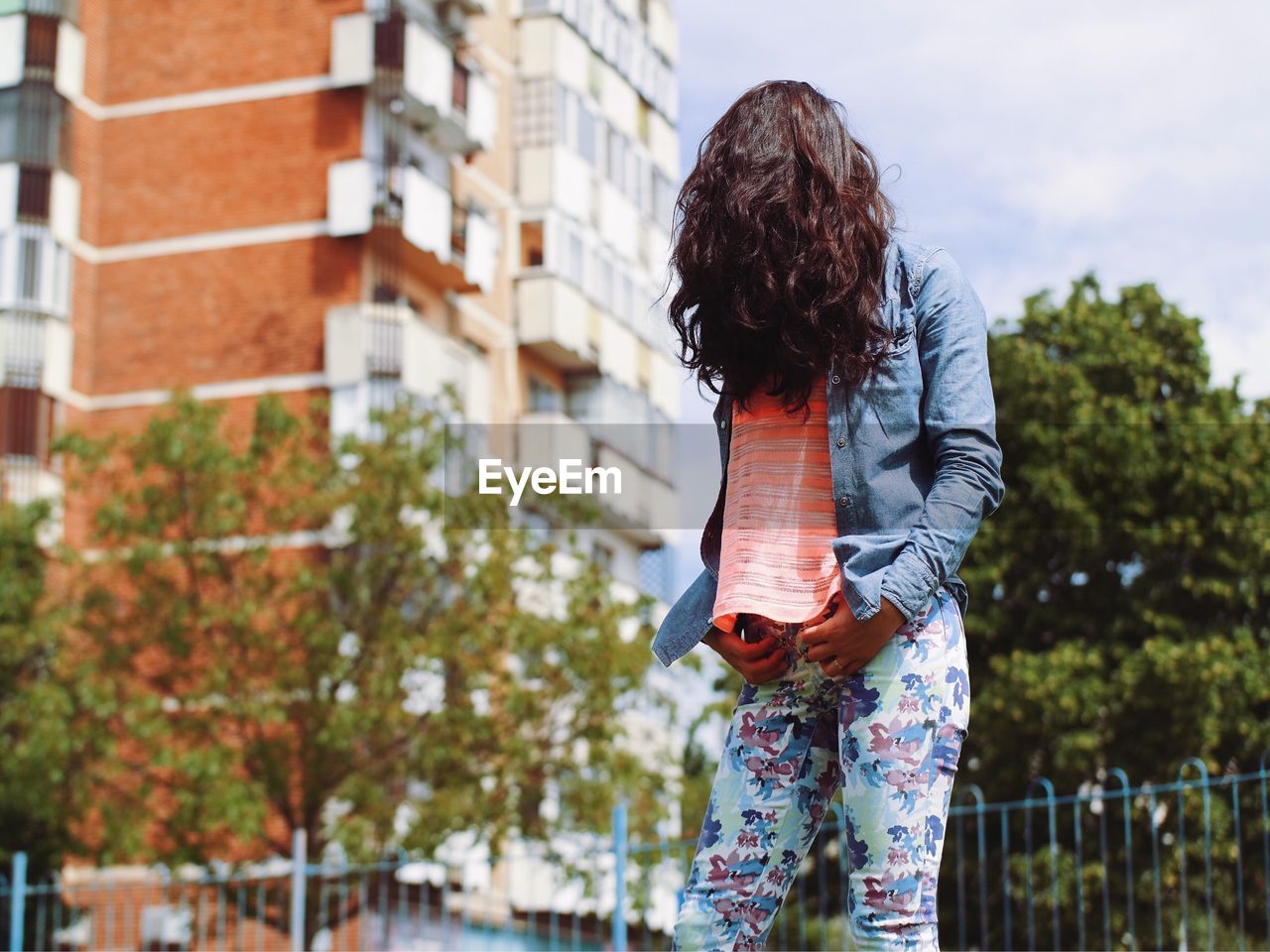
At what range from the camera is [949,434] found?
271 centimetres

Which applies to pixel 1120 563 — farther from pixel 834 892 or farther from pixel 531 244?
pixel 531 244

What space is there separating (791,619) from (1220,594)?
17124 millimetres

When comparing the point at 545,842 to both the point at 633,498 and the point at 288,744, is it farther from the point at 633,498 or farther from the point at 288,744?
the point at 633,498

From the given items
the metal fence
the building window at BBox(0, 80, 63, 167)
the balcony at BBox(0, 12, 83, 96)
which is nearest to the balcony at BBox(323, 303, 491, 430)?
the building window at BBox(0, 80, 63, 167)

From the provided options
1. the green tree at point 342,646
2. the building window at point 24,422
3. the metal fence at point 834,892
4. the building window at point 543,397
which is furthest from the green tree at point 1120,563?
the building window at point 24,422

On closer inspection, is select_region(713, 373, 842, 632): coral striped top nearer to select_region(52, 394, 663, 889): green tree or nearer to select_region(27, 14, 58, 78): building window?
select_region(52, 394, 663, 889): green tree

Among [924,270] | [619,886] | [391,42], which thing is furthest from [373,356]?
[924,270]

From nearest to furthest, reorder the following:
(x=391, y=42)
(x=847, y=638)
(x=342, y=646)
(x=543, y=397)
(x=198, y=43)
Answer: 1. (x=847, y=638)
2. (x=342, y=646)
3. (x=391, y=42)
4. (x=198, y=43)
5. (x=543, y=397)

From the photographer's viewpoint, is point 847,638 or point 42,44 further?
point 42,44

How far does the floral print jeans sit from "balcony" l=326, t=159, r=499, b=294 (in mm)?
22588

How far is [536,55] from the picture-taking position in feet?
97.5

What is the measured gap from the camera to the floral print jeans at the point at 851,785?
2.62m

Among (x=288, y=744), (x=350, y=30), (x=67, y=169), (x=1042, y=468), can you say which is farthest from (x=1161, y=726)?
(x=67, y=169)

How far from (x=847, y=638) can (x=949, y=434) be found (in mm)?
359
